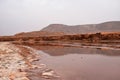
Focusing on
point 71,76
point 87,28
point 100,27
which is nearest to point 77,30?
point 87,28

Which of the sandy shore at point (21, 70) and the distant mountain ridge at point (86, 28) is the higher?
the distant mountain ridge at point (86, 28)

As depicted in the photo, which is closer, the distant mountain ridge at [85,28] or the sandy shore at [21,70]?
the sandy shore at [21,70]

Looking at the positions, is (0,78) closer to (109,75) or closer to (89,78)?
(89,78)

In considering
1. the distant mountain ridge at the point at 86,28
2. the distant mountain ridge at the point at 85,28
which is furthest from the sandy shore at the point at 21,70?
the distant mountain ridge at the point at 86,28

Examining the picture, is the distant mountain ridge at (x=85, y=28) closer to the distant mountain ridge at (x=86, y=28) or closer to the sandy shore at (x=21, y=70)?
the distant mountain ridge at (x=86, y=28)

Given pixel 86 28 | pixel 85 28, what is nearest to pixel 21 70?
pixel 86 28

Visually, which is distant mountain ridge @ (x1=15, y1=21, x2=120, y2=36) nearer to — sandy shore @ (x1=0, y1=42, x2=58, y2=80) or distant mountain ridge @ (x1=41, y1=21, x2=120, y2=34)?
distant mountain ridge @ (x1=41, y1=21, x2=120, y2=34)

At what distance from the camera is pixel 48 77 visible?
847cm

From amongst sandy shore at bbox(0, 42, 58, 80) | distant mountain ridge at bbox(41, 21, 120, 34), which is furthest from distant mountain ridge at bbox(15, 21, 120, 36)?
sandy shore at bbox(0, 42, 58, 80)

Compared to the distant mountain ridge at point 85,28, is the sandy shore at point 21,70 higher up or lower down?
lower down

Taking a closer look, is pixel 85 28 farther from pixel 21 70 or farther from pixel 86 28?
pixel 21 70

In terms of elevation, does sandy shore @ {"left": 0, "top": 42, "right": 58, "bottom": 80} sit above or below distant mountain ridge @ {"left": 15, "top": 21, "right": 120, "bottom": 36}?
below

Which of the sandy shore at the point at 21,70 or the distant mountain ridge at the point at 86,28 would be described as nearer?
the sandy shore at the point at 21,70

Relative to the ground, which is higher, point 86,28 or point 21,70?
point 86,28
